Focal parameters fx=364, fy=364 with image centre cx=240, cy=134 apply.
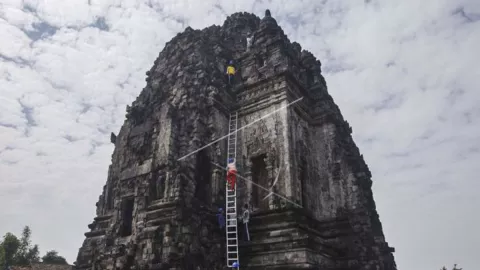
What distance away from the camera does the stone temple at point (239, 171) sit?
36.0ft

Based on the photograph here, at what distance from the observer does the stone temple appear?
1096 centimetres

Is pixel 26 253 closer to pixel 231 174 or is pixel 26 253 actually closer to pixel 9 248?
pixel 9 248

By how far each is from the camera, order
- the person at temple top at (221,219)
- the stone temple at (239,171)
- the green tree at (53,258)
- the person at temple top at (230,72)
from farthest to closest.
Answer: the green tree at (53,258) → the person at temple top at (230,72) → the person at temple top at (221,219) → the stone temple at (239,171)

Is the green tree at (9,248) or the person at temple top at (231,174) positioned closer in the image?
the person at temple top at (231,174)

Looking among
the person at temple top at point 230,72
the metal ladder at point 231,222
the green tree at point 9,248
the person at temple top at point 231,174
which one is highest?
the person at temple top at point 230,72

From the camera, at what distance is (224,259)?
11391mm

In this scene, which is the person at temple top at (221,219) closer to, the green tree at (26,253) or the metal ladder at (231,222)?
the metal ladder at (231,222)

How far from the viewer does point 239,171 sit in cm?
1338

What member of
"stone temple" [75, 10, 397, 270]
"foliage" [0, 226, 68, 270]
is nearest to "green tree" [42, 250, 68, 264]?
"foliage" [0, 226, 68, 270]

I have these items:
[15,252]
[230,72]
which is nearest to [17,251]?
[15,252]

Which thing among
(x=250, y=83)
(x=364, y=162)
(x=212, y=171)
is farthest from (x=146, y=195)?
(x=364, y=162)

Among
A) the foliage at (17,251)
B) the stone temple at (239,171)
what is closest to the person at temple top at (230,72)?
the stone temple at (239,171)

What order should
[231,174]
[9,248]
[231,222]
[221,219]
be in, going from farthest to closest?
[9,248] < [231,174] < [231,222] < [221,219]

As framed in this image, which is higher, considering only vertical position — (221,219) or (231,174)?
(231,174)
